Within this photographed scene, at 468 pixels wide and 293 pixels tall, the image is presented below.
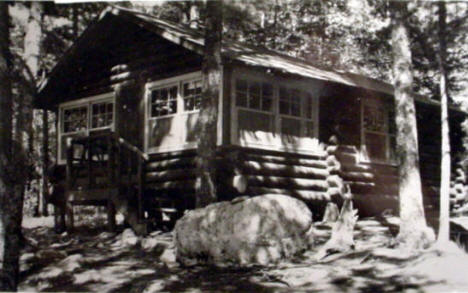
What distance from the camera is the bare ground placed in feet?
23.1

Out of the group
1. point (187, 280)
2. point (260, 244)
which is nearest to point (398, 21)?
point (260, 244)

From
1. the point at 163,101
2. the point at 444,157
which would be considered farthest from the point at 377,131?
the point at 444,157

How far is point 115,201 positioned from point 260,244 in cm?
487

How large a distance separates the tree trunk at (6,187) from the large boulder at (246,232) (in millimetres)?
2631

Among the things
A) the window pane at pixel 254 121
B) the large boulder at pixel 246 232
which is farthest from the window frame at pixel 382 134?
the large boulder at pixel 246 232

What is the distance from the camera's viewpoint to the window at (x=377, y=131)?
16.1 m

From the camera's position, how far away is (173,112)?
1386cm

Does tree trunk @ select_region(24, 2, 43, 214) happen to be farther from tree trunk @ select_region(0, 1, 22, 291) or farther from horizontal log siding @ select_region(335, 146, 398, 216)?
horizontal log siding @ select_region(335, 146, 398, 216)

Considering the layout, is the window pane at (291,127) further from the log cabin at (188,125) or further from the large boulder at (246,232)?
the large boulder at (246,232)

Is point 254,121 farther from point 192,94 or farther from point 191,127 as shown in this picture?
point 192,94

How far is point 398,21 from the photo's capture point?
30.8 ft

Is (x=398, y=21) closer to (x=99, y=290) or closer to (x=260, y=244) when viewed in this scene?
(x=260, y=244)

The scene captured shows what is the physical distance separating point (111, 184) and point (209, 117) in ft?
11.0

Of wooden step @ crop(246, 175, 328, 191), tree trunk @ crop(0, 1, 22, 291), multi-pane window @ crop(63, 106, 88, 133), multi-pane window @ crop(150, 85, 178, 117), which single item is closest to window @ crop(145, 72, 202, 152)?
multi-pane window @ crop(150, 85, 178, 117)
